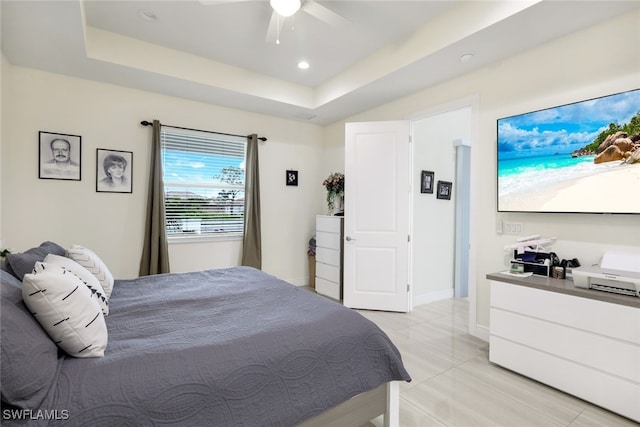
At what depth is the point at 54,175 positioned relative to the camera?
Answer: 3.14 meters

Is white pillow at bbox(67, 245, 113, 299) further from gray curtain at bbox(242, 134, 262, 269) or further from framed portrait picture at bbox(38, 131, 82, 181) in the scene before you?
gray curtain at bbox(242, 134, 262, 269)

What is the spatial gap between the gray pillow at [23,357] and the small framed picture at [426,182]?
3758 mm

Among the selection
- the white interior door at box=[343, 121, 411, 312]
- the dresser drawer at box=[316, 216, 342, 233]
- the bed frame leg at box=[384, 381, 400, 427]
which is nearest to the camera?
the bed frame leg at box=[384, 381, 400, 427]

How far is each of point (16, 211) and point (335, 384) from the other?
3478 mm

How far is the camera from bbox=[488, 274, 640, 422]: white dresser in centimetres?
181

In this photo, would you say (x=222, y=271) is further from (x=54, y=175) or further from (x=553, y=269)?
(x=553, y=269)

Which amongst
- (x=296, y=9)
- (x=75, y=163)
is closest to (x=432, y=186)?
(x=296, y=9)

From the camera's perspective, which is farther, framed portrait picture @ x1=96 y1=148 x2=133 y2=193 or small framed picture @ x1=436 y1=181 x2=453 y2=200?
small framed picture @ x1=436 y1=181 x2=453 y2=200

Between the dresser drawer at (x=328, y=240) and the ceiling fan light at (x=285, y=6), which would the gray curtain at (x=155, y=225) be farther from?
the ceiling fan light at (x=285, y=6)

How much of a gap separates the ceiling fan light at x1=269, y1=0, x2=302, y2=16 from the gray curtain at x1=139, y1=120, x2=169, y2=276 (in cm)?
213

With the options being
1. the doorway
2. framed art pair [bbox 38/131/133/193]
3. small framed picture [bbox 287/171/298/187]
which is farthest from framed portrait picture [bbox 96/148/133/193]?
the doorway

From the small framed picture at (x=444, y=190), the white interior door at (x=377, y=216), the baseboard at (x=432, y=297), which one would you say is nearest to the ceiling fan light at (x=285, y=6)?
the white interior door at (x=377, y=216)

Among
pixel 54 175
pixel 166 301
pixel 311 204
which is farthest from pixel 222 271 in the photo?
pixel 311 204

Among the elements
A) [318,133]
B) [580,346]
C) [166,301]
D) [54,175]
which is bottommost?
[580,346]
